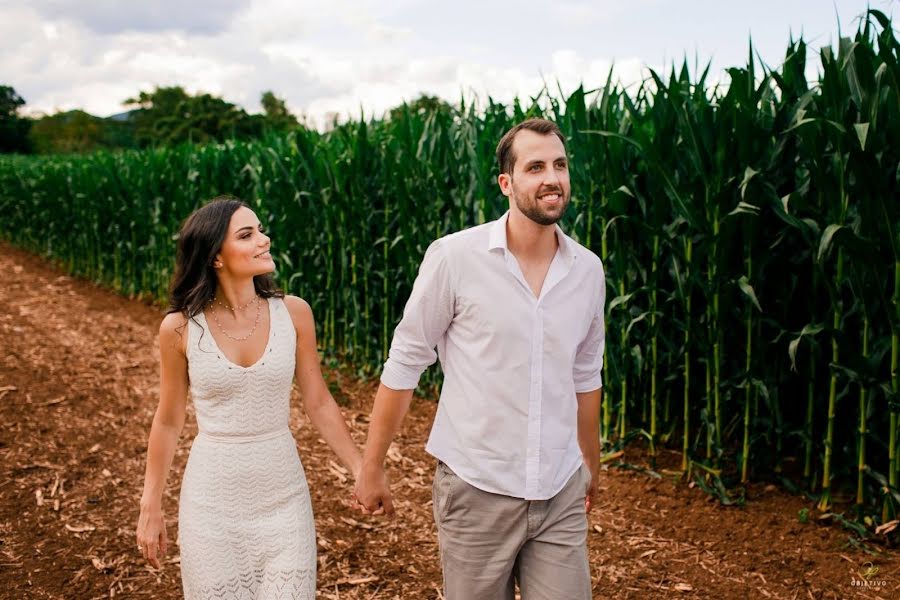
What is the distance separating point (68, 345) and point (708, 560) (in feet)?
25.1

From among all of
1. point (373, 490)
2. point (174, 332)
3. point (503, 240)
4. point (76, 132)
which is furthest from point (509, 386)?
point (76, 132)

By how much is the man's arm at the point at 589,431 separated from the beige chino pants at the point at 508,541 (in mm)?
286

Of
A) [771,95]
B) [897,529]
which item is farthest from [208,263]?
[897,529]

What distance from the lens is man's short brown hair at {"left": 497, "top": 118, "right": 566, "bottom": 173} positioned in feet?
7.61

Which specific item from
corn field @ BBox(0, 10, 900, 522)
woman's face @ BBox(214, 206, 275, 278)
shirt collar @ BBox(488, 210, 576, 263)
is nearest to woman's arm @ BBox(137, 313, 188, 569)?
woman's face @ BBox(214, 206, 275, 278)

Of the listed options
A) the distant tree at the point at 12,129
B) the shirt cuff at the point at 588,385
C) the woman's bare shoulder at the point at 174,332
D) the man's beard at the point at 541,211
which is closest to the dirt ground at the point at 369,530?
the shirt cuff at the point at 588,385

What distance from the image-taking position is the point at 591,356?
2596 mm

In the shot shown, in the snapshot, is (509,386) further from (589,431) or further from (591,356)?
(589,431)

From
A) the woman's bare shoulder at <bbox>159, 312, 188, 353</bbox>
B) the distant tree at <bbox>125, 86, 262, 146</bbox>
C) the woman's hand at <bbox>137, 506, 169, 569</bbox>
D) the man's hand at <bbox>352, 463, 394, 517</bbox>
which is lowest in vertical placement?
the woman's hand at <bbox>137, 506, 169, 569</bbox>

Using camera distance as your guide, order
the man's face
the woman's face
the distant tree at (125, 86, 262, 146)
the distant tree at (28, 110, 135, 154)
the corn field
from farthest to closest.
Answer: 1. the distant tree at (28, 110, 135, 154)
2. the distant tree at (125, 86, 262, 146)
3. the corn field
4. the woman's face
5. the man's face

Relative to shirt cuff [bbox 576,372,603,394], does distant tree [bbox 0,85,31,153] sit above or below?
above

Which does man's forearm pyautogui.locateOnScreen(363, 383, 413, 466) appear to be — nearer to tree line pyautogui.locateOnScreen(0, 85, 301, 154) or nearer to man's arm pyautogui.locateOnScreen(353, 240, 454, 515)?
man's arm pyautogui.locateOnScreen(353, 240, 454, 515)

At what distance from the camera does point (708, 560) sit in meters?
4.04

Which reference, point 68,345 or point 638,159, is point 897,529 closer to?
point 638,159
